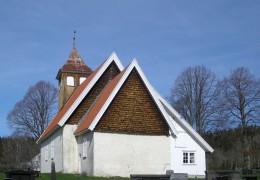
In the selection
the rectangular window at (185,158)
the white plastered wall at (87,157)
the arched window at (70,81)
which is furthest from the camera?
the arched window at (70,81)

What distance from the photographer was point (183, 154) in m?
Answer: 32.4

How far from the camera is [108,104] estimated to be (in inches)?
1064

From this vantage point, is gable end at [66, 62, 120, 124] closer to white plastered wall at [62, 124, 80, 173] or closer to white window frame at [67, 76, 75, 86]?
white plastered wall at [62, 124, 80, 173]

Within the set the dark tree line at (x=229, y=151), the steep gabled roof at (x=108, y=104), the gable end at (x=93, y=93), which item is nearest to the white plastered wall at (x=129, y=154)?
the steep gabled roof at (x=108, y=104)

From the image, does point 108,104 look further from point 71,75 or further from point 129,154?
point 71,75

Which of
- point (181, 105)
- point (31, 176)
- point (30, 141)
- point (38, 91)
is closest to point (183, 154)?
point (31, 176)

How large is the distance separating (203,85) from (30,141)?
3273 cm

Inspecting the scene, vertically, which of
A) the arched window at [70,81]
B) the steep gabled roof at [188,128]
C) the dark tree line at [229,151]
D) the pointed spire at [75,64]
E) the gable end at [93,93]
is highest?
the pointed spire at [75,64]

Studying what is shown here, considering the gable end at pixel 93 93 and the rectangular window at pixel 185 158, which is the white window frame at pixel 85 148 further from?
the rectangular window at pixel 185 158

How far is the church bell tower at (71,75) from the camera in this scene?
3972cm

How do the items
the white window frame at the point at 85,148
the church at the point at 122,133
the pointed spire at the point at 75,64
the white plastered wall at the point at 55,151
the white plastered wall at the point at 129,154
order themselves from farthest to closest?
the pointed spire at the point at 75,64, the white plastered wall at the point at 55,151, the white window frame at the point at 85,148, the church at the point at 122,133, the white plastered wall at the point at 129,154

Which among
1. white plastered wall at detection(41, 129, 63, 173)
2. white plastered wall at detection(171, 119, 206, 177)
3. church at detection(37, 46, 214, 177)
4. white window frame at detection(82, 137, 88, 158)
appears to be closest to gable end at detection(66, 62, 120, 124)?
church at detection(37, 46, 214, 177)

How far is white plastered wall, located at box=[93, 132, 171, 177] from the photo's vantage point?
26.6 m

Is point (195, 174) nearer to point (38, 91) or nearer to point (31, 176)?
point (31, 176)
